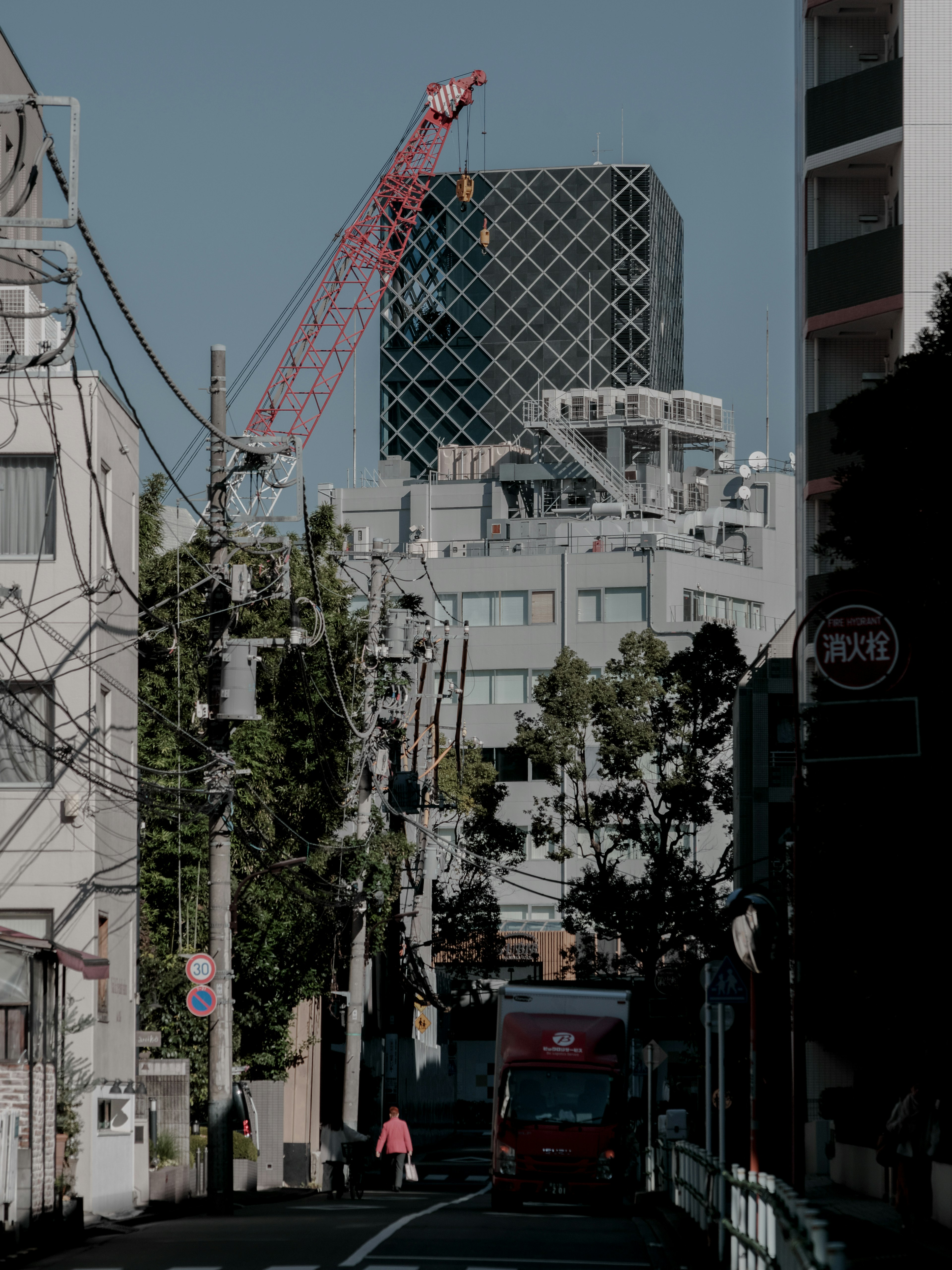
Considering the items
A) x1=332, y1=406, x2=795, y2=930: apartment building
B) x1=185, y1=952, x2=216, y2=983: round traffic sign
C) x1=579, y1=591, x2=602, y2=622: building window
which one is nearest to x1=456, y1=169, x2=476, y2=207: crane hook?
x1=332, y1=406, x2=795, y2=930: apartment building

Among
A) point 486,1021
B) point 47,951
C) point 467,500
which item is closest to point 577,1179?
point 47,951

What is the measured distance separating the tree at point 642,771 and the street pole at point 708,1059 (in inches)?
→ 777

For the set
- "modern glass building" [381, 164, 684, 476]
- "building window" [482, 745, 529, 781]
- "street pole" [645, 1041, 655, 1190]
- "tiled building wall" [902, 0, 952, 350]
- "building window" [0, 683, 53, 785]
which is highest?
"modern glass building" [381, 164, 684, 476]

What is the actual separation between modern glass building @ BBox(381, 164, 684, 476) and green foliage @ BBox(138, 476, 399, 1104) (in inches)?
5026

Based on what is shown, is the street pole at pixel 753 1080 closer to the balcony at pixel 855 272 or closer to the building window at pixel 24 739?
the building window at pixel 24 739

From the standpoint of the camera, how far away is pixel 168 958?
1479 inches

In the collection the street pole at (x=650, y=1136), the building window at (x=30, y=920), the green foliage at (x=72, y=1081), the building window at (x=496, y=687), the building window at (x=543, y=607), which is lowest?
the street pole at (x=650, y=1136)

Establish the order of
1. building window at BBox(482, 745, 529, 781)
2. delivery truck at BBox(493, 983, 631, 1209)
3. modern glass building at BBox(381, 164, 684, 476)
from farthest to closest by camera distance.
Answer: modern glass building at BBox(381, 164, 684, 476) → building window at BBox(482, 745, 529, 781) → delivery truck at BBox(493, 983, 631, 1209)

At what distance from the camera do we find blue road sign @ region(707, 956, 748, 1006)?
21.5 meters

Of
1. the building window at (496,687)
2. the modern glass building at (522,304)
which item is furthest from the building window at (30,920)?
the modern glass building at (522,304)

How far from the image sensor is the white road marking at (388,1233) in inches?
684

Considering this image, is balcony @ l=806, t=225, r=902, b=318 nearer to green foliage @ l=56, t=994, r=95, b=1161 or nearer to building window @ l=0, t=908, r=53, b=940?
building window @ l=0, t=908, r=53, b=940

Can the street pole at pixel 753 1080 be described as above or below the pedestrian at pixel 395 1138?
above

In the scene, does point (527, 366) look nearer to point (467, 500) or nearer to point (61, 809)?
point (467, 500)
